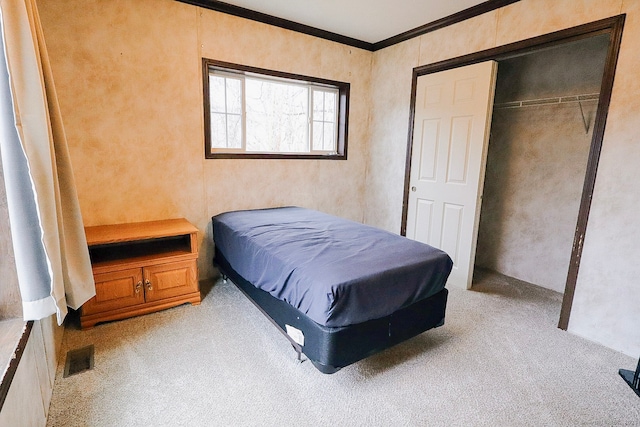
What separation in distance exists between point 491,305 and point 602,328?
2.36 ft

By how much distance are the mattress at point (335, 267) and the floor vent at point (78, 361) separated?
102 centimetres

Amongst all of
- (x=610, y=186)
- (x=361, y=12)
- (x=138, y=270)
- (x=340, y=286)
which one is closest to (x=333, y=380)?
(x=340, y=286)

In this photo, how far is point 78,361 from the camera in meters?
1.84

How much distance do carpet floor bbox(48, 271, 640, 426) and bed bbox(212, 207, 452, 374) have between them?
0.60 feet

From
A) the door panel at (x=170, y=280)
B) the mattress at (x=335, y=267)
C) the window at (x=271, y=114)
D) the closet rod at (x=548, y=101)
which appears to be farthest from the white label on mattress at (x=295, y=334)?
the closet rod at (x=548, y=101)

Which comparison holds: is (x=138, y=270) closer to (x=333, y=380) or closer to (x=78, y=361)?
(x=78, y=361)

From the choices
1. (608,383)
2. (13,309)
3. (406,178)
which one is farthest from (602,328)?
(13,309)

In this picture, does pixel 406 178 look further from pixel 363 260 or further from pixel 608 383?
pixel 608 383

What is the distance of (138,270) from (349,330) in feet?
5.38

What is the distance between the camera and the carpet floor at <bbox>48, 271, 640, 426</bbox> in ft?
4.96

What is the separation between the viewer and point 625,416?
1540 mm

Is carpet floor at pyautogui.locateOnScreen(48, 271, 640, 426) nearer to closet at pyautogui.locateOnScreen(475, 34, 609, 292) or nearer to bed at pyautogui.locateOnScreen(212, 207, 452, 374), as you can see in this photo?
bed at pyautogui.locateOnScreen(212, 207, 452, 374)

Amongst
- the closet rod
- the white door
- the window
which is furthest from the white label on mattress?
the closet rod

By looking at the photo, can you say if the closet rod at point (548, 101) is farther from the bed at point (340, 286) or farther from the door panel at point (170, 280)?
the door panel at point (170, 280)
